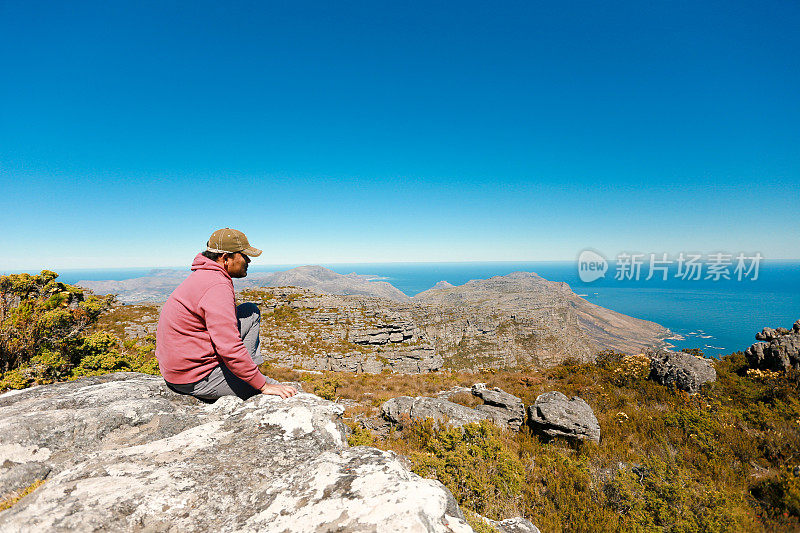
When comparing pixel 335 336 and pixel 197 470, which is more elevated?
pixel 197 470

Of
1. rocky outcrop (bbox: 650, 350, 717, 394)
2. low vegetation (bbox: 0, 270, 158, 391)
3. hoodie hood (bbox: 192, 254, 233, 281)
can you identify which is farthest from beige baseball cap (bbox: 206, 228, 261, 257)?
rocky outcrop (bbox: 650, 350, 717, 394)

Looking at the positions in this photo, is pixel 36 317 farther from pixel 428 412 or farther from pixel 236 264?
pixel 428 412

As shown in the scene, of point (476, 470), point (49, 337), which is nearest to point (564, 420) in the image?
point (476, 470)

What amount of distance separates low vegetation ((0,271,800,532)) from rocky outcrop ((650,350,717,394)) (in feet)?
1.33

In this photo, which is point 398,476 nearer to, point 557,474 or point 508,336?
point 557,474

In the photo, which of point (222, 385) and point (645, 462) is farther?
point (645, 462)

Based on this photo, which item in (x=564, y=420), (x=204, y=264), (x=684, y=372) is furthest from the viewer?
(x=684, y=372)

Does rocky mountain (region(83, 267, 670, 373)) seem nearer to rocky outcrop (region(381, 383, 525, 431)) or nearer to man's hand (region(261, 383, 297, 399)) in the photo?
rocky outcrop (region(381, 383, 525, 431))

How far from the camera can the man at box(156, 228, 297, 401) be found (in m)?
4.07

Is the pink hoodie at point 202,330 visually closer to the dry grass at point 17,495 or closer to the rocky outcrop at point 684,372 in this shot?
the dry grass at point 17,495

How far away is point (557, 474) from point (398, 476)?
617 cm

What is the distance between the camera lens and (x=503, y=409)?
11305 mm

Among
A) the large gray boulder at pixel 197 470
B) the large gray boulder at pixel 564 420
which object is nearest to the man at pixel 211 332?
the large gray boulder at pixel 197 470

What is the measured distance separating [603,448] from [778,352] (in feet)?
35.8
